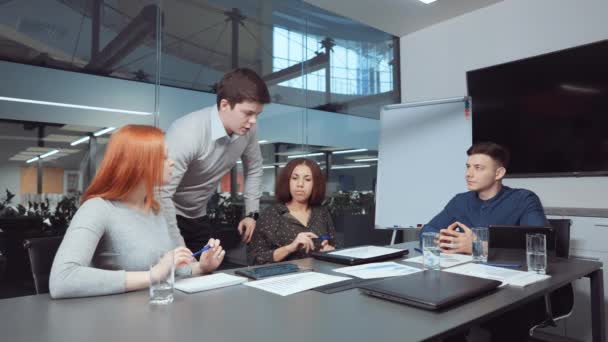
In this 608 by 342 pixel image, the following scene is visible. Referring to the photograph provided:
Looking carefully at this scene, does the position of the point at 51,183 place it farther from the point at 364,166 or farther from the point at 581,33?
the point at 581,33

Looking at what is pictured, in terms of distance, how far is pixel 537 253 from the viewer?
1465 millimetres

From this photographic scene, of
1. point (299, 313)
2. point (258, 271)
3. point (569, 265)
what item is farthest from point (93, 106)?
point (569, 265)

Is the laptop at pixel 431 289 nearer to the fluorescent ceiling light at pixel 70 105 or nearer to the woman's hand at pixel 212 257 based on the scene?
the woman's hand at pixel 212 257

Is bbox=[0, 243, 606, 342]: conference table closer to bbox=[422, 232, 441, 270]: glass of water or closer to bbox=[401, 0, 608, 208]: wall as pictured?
bbox=[422, 232, 441, 270]: glass of water

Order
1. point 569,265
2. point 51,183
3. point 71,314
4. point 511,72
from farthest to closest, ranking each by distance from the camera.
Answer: point 511,72, point 51,183, point 569,265, point 71,314

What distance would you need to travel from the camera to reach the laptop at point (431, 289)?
3.39 feet

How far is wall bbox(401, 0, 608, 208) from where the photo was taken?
308cm

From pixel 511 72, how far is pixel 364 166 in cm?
157

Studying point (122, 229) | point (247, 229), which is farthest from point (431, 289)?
point (247, 229)

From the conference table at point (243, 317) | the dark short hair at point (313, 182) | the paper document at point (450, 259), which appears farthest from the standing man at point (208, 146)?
the paper document at point (450, 259)

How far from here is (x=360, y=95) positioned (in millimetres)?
4344

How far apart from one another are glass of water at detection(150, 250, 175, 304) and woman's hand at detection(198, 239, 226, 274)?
0.71 ft

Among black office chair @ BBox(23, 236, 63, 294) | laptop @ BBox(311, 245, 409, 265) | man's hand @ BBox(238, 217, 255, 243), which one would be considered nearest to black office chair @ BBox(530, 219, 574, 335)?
laptop @ BBox(311, 245, 409, 265)

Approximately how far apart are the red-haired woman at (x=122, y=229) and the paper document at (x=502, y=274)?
2.80ft
